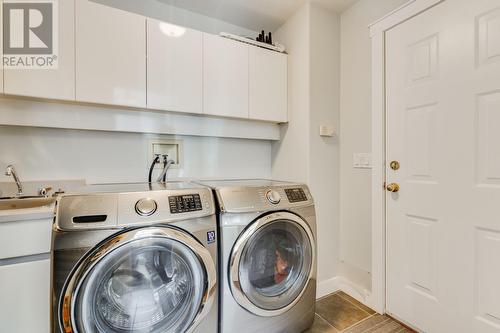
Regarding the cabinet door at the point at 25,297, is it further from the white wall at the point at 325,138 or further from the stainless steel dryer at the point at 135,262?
the white wall at the point at 325,138

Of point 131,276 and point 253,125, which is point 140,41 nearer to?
point 253,125

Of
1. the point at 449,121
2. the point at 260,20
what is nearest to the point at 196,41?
the point at 260,20

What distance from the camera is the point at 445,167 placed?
4.47 ft

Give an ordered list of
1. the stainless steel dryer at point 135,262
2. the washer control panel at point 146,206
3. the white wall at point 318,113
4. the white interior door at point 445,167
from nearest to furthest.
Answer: the stainless steel dryer at point 135,262 → the washer control panel at point 146,206 → the white interior door at point 445,167 → the white wall at point 318,113

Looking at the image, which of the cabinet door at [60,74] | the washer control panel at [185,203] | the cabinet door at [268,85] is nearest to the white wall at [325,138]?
the cabinet door at [268,85]

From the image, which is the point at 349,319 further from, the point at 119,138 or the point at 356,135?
the point at 119,138

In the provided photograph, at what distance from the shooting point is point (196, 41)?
69.0 inches

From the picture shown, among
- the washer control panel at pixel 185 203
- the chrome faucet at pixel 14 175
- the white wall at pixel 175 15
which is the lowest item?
the washer control panel at pixel 185 203

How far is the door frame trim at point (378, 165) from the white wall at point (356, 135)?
0.09 metres

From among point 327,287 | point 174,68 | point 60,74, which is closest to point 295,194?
point 327,287

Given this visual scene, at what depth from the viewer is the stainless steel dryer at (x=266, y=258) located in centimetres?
126

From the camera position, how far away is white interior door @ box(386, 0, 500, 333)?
1196mm

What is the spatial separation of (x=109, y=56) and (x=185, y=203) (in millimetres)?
1125

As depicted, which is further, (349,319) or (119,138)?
(119,138)
